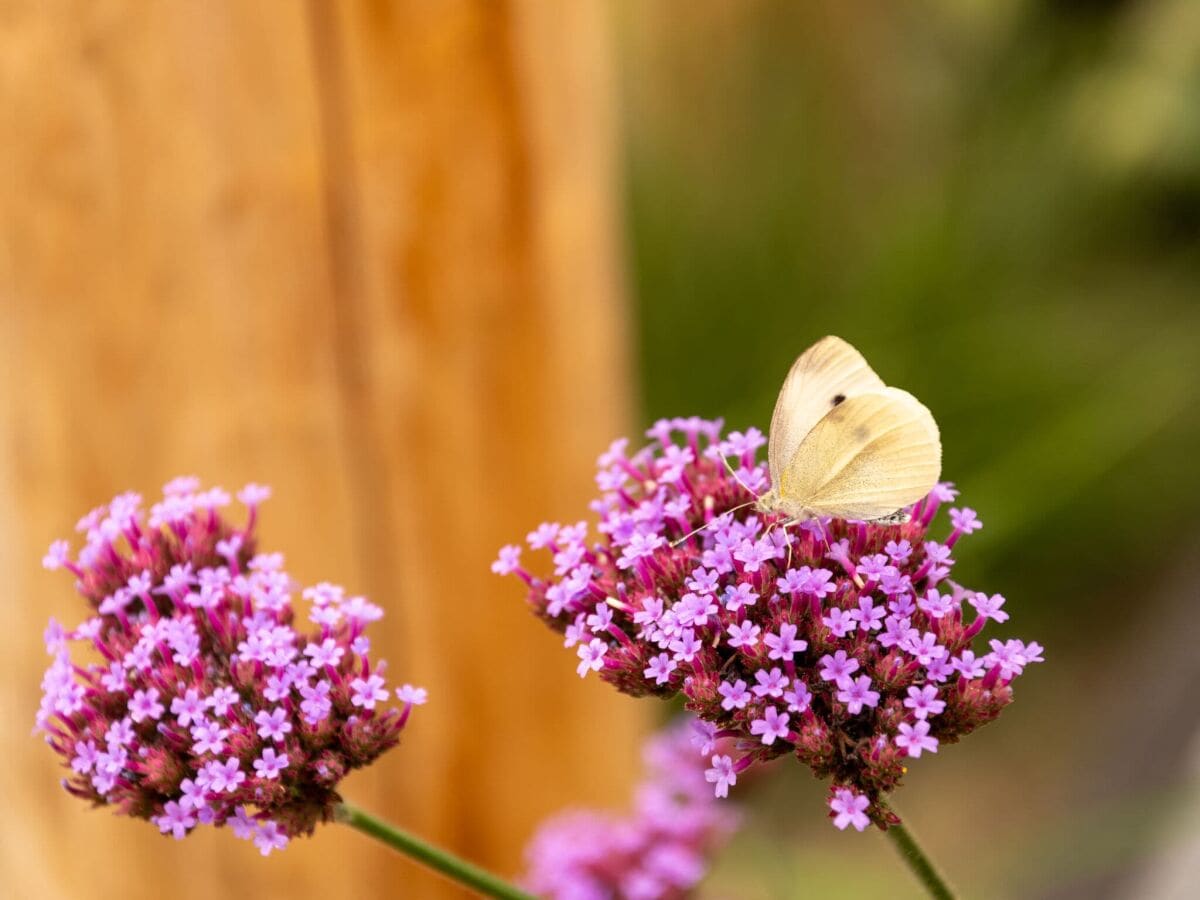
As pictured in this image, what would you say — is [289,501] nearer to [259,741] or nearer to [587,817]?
[587,817]

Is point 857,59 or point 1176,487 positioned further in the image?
point 857,59

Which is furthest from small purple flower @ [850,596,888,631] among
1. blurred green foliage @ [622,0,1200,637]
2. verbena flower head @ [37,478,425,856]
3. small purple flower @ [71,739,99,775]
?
blurred green foliage @ [622,0,1200,637]

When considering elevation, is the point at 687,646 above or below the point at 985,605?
above

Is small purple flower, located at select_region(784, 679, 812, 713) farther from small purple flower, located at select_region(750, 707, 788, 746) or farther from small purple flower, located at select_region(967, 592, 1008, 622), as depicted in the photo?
small purple flower, located at select_region(967, 592, 1008, 622)

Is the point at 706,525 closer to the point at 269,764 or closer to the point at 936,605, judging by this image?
the point at 936,605

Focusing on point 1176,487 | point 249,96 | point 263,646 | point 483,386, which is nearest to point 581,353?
point 483,386

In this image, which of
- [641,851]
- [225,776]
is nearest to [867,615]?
[225,776]
